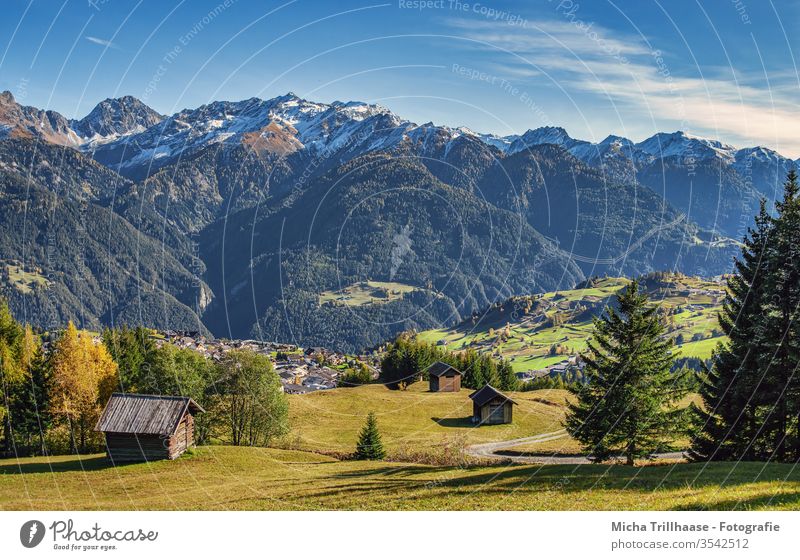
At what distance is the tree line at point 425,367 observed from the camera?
122812 mm

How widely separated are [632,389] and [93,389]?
1948 inches

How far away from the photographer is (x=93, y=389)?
196 feet

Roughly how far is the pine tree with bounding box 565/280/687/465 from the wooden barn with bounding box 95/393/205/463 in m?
30.8

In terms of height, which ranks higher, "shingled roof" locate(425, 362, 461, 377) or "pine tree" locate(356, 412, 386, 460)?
"shingled roof" locate(425, 362, 461, 377)

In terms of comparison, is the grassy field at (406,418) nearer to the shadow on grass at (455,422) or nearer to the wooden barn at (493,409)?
the shadow on grass at (455,422)

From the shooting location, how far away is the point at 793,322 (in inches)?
1255

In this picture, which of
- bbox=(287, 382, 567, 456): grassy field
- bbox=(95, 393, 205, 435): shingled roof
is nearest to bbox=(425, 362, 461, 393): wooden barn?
bbox=(287, 382, 567, 456): grassy field

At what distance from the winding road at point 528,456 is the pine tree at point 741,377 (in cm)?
1423

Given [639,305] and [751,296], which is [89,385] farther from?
[751,296]

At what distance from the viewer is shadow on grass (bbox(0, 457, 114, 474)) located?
156 feet

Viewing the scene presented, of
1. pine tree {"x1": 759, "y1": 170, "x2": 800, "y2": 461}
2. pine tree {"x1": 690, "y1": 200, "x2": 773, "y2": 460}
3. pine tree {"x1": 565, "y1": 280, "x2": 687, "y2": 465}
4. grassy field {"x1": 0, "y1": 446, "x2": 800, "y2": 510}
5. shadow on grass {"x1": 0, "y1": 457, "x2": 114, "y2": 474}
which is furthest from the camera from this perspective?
shadow on grass {"x1": 0, "y1": 457, "x2": 114, "y2": 474}

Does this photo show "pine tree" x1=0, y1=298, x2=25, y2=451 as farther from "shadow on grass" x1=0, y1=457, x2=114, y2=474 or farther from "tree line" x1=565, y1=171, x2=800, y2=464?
"tree line" x1=565, y1=171, x2=800, y2=464

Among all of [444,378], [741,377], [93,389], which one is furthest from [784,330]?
[444,378]

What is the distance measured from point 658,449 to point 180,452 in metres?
36.4
